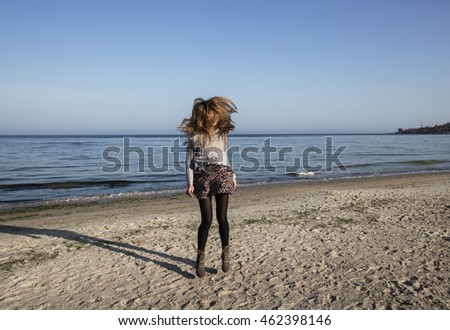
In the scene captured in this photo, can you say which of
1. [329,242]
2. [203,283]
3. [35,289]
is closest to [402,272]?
[329,242]

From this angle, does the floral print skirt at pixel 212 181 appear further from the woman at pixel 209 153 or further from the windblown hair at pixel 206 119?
the windblown hair at pixel 206 119

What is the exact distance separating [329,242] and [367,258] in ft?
3.15

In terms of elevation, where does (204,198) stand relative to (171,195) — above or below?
above

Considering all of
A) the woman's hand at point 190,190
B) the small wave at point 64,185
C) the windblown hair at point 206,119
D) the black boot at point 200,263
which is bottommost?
the small wave at point 64,185

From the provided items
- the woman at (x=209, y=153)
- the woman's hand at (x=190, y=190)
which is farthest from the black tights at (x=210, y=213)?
the woman's hand at (x=190, y=190)

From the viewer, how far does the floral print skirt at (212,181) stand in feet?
13.5

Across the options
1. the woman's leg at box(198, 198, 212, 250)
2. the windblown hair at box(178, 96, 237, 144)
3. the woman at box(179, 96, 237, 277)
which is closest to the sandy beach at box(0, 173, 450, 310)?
the woman's leg at box(198, 198, 212, 250)

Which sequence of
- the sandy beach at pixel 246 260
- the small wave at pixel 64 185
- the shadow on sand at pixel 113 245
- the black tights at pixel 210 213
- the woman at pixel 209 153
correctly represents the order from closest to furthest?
the sandy beach at pixel 246 260
the woman at pixel 209 153
the black tights at pixel 210 213
the shadow on sand at pixel 113 245
the small wave at pixel 64 185

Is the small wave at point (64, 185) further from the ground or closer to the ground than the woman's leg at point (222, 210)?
closer to the ground

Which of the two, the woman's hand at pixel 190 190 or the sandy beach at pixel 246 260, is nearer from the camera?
the sandy beach at pixel 246 260
